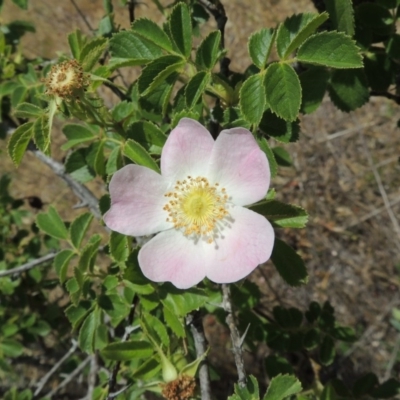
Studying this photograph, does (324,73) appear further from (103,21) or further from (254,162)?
(103,21)

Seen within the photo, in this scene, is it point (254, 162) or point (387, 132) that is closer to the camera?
point (254, 162)

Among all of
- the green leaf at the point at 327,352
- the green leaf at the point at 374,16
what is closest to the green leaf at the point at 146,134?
the green leaf at the point at 374,16

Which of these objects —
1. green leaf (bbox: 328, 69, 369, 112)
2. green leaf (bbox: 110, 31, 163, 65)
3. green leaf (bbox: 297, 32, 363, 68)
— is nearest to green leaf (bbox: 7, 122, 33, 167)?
green leaf (bbox: 110, 31, 163, 65)

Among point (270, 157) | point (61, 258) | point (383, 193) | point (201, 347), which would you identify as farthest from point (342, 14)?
point (383, 193)

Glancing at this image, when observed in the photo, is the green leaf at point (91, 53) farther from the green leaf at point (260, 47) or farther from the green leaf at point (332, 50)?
the green leaf at point (332, 50)

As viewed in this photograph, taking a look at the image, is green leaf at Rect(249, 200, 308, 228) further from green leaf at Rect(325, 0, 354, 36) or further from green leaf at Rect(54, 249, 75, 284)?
green leaf at Rect(54, 249, 75, 284)

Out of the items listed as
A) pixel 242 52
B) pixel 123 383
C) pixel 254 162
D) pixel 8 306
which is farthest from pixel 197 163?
pixel 242 52
